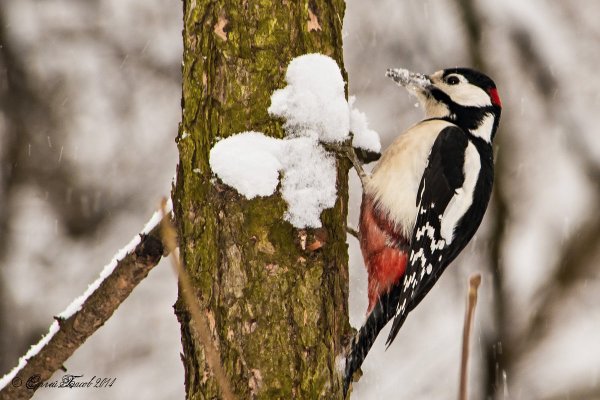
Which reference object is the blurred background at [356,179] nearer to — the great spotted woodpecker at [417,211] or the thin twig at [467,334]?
the great spotted woodpecker at [417,211]

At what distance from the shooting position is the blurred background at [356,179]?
6.14 metres

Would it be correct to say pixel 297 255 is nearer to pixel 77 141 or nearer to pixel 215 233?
pixel 215 233

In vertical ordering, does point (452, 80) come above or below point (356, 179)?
below

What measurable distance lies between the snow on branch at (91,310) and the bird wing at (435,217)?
3.66 ft

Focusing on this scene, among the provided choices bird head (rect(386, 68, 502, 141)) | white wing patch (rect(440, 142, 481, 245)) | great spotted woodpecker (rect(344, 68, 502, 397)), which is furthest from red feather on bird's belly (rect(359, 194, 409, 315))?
bird head (rect(386, 68, 502, 141))

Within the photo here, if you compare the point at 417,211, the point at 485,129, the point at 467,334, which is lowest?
the point at 467,334

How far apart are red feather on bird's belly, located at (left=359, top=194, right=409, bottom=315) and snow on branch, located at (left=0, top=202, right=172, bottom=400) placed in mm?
1082

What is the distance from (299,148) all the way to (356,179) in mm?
3833

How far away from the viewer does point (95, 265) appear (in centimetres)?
677

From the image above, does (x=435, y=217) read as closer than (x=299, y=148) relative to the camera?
No

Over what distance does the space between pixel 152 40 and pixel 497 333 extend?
3803mm

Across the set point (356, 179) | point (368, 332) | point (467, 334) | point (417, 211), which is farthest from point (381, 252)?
point (356, 179)

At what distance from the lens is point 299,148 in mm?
2418

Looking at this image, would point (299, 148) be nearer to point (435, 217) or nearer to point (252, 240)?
point (252, 240)
